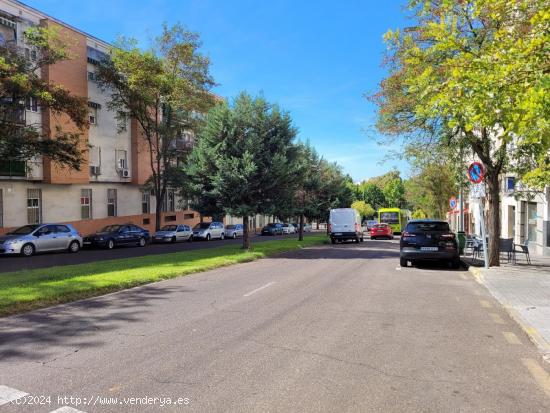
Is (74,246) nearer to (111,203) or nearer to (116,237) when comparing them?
(116,237)

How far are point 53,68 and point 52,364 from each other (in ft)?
98.2

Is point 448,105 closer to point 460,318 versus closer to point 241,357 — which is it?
point 460,318

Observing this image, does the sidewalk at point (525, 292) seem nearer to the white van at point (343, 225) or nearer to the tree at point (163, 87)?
the white van at point (343, 225)

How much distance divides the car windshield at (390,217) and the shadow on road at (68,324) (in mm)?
45950

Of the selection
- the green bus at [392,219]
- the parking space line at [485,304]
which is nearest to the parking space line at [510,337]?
the parking space line at [485,304]

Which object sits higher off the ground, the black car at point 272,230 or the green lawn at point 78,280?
the green lawn at point 78,280

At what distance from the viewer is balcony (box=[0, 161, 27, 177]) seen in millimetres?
27281

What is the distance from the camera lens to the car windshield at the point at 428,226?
15617 millimetres

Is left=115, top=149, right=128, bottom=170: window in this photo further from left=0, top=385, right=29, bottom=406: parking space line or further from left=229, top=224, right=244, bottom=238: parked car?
left=0, top=385, right=29, bottom=406: parking space line

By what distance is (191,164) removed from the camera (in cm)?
2188

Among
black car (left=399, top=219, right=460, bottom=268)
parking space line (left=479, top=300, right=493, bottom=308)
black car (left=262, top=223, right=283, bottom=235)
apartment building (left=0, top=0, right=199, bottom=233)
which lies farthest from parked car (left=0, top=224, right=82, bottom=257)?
black car (left=262, top=223, right=283, bottom=235)

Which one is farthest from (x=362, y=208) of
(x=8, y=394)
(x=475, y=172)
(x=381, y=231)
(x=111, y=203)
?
(x=8, y=394)

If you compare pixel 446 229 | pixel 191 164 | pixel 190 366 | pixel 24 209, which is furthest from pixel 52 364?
pixel 24 209

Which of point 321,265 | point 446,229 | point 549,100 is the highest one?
point 549,100
